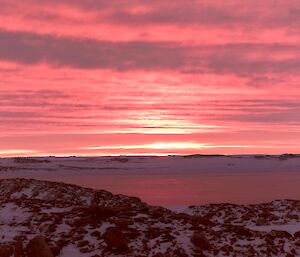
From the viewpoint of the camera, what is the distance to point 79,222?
15422 mm

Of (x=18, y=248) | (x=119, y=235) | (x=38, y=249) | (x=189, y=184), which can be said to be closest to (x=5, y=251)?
(x=18, y=248)

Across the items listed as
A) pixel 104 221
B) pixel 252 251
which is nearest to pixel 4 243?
pixel 104 221

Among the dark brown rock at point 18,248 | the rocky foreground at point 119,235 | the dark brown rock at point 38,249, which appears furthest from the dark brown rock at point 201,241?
the dark brown rock at point 18,248

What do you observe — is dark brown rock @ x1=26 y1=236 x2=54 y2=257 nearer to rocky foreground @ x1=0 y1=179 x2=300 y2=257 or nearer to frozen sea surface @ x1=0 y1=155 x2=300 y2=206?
rocky foreground @ x1=0 y1=179 x2=300 y2=257

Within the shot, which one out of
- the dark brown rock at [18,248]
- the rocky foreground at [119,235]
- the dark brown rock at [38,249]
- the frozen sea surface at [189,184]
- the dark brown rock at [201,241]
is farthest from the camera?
the frozen sea surface at [189,184]

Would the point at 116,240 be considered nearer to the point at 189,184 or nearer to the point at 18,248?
the point at 18,248

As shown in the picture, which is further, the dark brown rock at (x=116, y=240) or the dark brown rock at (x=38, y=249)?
the dark brown rock at (x=116, y=240)

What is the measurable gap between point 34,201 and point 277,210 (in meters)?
15.8

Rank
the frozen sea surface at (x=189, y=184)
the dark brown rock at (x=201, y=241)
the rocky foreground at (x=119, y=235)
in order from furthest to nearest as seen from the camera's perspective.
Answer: the frozen sea surface at (x=189, y=184) → the dark brown rock at (x=201, y=241) → the rocky foreground at (x=119, y=235)

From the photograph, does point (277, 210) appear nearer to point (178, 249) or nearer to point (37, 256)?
point (178, 249)

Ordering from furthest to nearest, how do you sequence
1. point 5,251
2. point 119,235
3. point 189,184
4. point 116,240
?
point 189,184 → point 119,235 → point 116,240 → point 5,251

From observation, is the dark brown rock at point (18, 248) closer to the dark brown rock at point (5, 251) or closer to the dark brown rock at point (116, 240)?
the dark brown rock at point (5, 251)

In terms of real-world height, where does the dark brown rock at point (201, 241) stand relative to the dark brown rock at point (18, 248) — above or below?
above

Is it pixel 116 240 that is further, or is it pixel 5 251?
pixel 116 240
